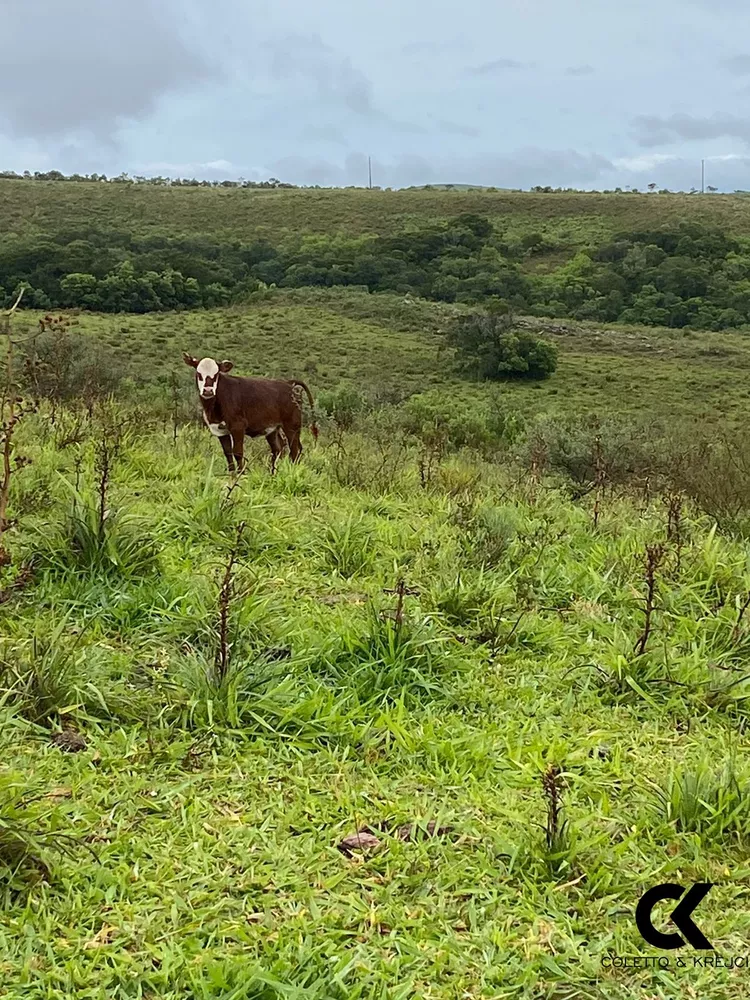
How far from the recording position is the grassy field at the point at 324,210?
213 ft

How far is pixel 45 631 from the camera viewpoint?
363 cm

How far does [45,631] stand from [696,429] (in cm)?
2239

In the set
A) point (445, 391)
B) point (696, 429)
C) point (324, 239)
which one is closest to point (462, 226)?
point (324, 239)

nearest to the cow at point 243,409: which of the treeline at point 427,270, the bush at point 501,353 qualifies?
the bush at point 501,353

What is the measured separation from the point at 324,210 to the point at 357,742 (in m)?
77.3

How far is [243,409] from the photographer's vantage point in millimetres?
8000

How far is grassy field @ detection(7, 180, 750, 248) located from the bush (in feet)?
104

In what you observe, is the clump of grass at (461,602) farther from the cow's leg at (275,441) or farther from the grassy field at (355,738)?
the cow's leg at (275,441)

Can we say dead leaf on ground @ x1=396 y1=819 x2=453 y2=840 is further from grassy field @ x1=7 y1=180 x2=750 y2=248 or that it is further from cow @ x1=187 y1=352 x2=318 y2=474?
grassy field @ x1=7 y1=180 x2=750 y2=248

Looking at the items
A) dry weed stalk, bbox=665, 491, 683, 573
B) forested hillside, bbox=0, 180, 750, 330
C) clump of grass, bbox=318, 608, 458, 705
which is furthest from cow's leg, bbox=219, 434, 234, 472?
forested hillside, bbox=0, 180, 750, 330

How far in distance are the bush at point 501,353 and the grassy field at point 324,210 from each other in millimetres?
31731

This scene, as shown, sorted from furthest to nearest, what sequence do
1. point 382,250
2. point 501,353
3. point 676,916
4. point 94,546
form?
point 382,250
point 501,353
point 94,546
point 676,916

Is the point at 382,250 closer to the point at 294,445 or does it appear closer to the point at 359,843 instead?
the point at 294,445

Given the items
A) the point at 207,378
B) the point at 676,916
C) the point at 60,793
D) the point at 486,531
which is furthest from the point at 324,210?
the point at 676,916
